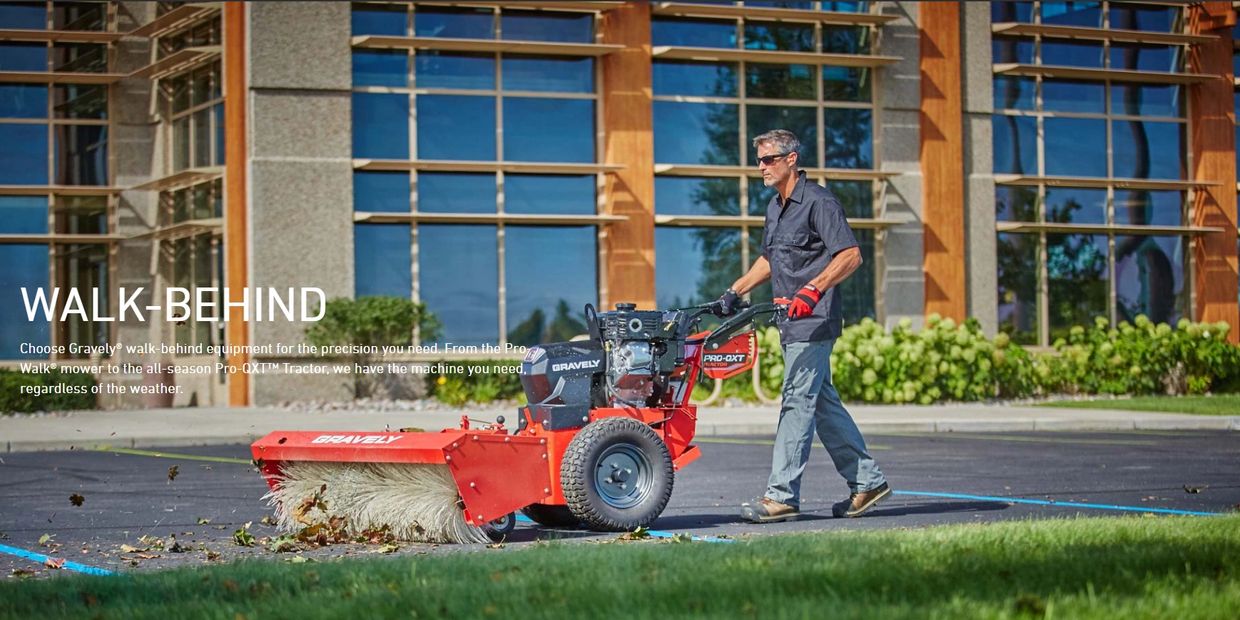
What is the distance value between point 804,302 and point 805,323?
26 centimetres

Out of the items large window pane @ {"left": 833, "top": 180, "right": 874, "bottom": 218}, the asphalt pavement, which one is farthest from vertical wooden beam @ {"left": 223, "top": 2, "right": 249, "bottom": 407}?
large window pane @ {"left": 833, "top": 180, "right": 874, "bottom": 218}

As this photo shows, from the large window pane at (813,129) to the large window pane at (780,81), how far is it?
217 millimetres

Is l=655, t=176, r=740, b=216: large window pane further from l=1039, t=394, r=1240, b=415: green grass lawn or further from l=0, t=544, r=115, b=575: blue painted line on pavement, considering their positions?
l=0, t=544, r=115, b=575: blue painted line on pavement

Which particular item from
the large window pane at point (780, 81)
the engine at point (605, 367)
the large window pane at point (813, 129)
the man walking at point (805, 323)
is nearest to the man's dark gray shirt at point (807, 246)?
the man walking at point (805, 323)

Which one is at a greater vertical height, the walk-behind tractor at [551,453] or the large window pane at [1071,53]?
the large window pane at [1071,53]

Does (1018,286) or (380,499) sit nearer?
(380,499)

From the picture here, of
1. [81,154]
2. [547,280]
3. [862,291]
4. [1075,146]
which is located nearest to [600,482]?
[547,280]

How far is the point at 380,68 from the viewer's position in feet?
73.9

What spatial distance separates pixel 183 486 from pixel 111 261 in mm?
14048

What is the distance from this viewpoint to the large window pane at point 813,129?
24.4m

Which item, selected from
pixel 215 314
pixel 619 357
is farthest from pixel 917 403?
pixel 619 357

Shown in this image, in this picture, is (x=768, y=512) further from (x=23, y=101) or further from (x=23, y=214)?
(x=23, y=101)

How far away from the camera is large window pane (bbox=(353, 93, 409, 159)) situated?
73.5ft

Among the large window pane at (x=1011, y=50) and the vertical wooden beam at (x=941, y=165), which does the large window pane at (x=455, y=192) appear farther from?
the large window pane at (x=1011, y=50)
